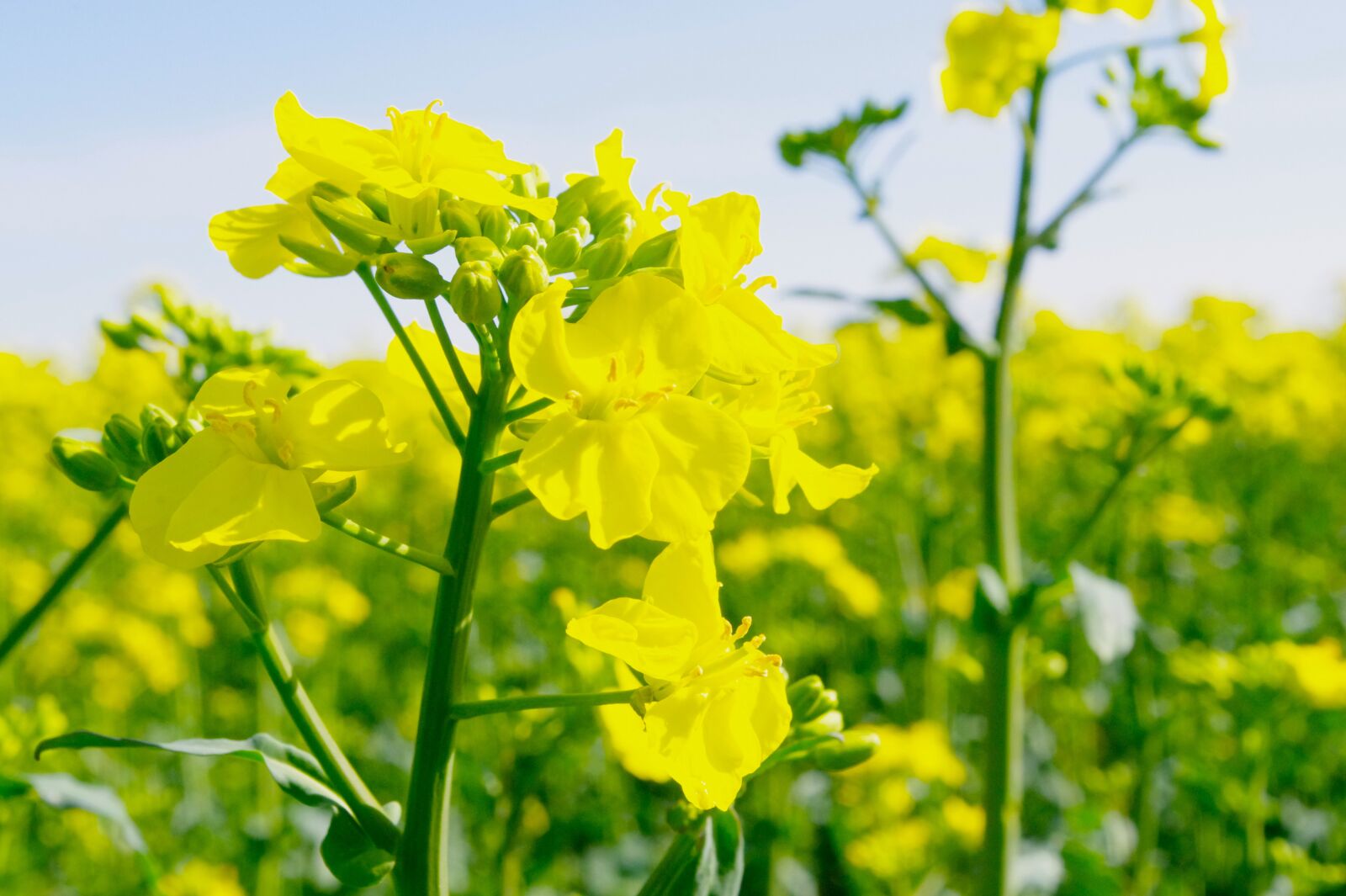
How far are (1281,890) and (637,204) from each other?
3475 millimetres

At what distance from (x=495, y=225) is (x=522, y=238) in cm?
4

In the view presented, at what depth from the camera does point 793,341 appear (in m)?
1.19

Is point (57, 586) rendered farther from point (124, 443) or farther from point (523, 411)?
point (523, 411)

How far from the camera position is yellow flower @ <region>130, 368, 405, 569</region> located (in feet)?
3.41

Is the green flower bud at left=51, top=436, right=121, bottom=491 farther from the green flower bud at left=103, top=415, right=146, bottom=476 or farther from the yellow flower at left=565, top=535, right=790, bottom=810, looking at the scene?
the yellow flower at left=565, top=535, right=790, bottom=810

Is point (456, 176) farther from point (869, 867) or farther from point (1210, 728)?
point (1210, 728)

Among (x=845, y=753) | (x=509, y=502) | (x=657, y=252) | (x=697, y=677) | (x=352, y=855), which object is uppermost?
(x=657, y=252)

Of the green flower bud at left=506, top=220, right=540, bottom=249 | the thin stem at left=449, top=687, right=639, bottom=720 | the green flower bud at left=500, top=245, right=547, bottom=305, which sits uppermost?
the green flower bud at left=506, top=220, right=540, bottom=249

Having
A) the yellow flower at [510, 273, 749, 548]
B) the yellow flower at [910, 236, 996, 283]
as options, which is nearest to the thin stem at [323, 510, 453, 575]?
the yellow flower at [510, 273, 749, 548]

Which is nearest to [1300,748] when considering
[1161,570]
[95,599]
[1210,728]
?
[1210,728]

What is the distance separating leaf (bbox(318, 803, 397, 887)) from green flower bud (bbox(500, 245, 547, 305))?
57 cm

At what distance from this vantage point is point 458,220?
1172 millimetres

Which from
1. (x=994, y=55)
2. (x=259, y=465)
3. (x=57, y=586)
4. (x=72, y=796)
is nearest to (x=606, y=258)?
(x=259, y=465)

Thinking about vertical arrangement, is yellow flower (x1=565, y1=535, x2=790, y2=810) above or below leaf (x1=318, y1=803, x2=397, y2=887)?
above
